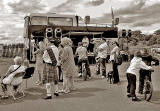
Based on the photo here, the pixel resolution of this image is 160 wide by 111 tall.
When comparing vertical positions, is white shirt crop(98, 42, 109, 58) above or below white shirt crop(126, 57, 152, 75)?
above

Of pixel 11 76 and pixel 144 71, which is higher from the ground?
pixel 144 71


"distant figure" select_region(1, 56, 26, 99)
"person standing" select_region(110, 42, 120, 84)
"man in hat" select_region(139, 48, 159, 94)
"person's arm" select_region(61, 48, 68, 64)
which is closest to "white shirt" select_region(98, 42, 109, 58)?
"person standing" select_region(110, 42, 120, 84)

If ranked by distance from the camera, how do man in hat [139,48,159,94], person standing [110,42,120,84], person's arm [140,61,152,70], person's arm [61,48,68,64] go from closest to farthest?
1. person's arm [140,61,152,70]
2. man in hat [139,48,159,94]
3. person's arm [61,48,68,64]
4. person standing [110,42,120,84]

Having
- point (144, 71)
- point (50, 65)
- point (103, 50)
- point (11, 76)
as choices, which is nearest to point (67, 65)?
point (50, 65)

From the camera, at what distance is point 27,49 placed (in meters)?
24.0

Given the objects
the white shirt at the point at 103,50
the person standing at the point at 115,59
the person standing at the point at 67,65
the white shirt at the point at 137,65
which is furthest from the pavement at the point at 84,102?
the white shirt at the point at 103,50

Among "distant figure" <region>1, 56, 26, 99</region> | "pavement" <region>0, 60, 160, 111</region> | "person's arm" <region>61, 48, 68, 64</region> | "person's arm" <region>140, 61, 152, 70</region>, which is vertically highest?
"person's arm" <region>61, 48, 68, 64</region>

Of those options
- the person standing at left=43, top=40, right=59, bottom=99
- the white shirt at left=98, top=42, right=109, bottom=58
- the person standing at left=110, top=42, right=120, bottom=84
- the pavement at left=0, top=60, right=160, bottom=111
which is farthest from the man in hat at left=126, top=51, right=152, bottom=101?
the white shirt at left=98, top=42, right=109, bottom=58

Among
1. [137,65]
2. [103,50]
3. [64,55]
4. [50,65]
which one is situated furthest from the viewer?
[103,50]

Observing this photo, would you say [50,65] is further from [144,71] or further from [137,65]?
[144,71]

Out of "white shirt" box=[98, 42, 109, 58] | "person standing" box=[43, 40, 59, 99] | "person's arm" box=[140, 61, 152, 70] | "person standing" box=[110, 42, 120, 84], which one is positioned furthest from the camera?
"white shirt" box=[98, 42, 109, 58]

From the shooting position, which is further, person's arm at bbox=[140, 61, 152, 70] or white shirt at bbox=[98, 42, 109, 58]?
white shirt at bbox=[98, 42, 109, 58]

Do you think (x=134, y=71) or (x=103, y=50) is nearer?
(x=134, y=71)

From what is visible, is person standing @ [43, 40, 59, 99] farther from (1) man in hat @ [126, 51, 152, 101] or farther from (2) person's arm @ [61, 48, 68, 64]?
(1) man in hat @ [126, 51, 152, 101]
